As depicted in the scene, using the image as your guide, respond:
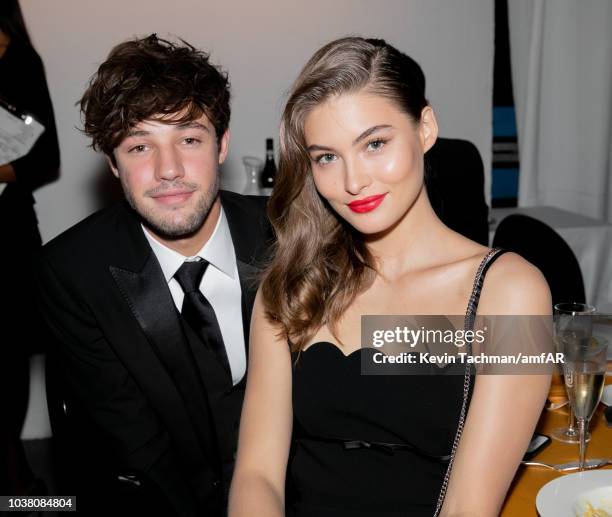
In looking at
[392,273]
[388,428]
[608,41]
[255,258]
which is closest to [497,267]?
[392,273]

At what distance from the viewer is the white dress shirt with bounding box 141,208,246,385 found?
7.48 ft

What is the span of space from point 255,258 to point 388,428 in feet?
2.81

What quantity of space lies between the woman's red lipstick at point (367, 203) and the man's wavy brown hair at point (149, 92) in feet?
2.57

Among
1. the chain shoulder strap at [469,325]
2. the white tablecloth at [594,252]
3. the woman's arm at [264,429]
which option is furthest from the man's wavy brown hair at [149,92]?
the white tablecloth at [594,252]

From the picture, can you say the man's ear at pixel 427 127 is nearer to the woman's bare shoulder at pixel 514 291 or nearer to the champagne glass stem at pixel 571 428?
the woman's bare shoulder at pixel 514 291

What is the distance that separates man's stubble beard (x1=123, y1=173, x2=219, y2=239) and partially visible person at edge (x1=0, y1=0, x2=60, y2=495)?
122cm

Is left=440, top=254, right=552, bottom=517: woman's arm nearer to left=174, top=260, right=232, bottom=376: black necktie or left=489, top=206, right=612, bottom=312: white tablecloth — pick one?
left=174, top=260, right=232, bottom=376: black necktie

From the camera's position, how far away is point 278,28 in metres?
4.02

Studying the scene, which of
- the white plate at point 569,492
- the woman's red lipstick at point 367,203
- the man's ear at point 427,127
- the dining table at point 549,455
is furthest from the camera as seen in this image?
the man's ear at point 427,127

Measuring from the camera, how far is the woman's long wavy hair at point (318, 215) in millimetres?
1648

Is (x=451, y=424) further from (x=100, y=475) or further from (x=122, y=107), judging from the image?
(x=122, y=107)

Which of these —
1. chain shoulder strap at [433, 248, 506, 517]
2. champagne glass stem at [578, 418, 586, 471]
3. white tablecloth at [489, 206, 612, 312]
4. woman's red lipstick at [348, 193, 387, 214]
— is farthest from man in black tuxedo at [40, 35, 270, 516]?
white tablecloth at [489, 206, 612, 312]

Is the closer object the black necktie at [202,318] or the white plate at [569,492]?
the white plate at [569,492]

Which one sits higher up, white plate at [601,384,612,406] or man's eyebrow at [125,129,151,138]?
man's eyebrow at [125,129,151,138]
